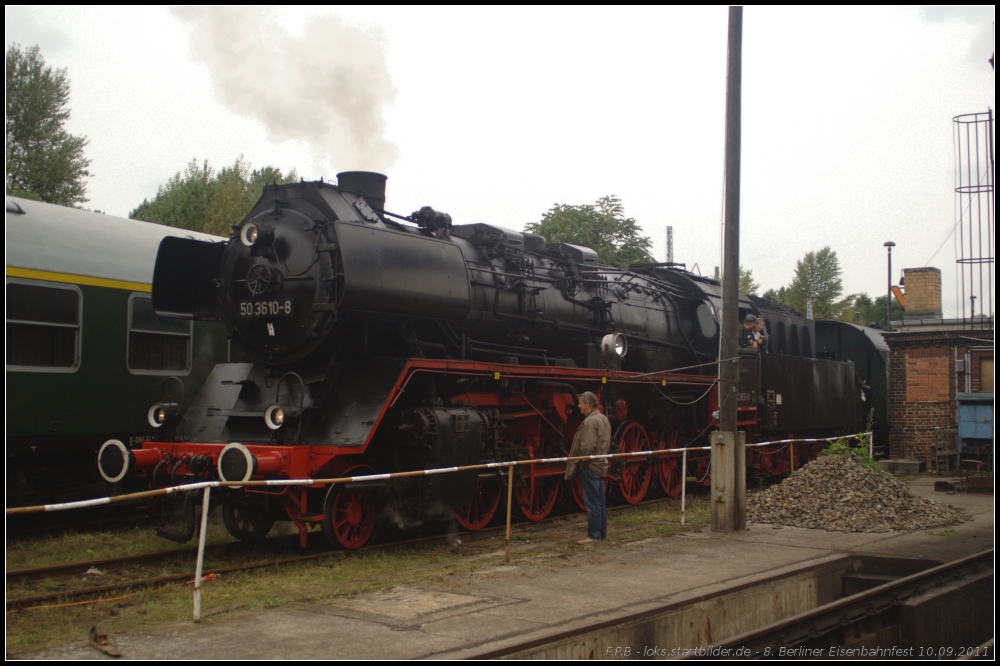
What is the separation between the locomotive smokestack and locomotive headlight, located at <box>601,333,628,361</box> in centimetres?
372

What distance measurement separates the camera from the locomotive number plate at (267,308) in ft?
27.4

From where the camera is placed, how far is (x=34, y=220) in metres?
9.60

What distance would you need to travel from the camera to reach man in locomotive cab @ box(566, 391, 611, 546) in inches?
348

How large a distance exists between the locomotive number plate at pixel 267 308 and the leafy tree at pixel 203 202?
88.5 feet

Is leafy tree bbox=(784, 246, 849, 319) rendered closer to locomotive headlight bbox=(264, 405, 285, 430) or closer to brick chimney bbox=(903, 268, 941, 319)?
brick chimney bbox=(903, 268, 941, 319)

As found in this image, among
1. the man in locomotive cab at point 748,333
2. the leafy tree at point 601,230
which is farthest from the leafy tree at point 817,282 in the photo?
the man in locomotive cab at point 748,333

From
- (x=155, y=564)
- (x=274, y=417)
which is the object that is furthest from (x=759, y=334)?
(x=155, y=564)

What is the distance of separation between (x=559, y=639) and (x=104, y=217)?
872cm

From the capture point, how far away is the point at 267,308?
850 centimetres

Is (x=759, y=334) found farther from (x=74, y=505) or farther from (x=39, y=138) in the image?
(x=39, y=138)

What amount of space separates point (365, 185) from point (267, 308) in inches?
69.8

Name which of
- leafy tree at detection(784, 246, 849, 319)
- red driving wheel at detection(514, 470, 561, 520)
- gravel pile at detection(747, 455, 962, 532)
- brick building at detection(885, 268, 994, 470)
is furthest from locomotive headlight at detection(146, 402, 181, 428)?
leafy tree at detection(784, 246, 849, 319)

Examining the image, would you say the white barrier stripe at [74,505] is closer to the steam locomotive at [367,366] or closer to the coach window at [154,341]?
the steam locomotive at [367,366]

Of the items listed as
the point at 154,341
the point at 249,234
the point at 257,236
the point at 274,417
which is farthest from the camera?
the point at 154,341
